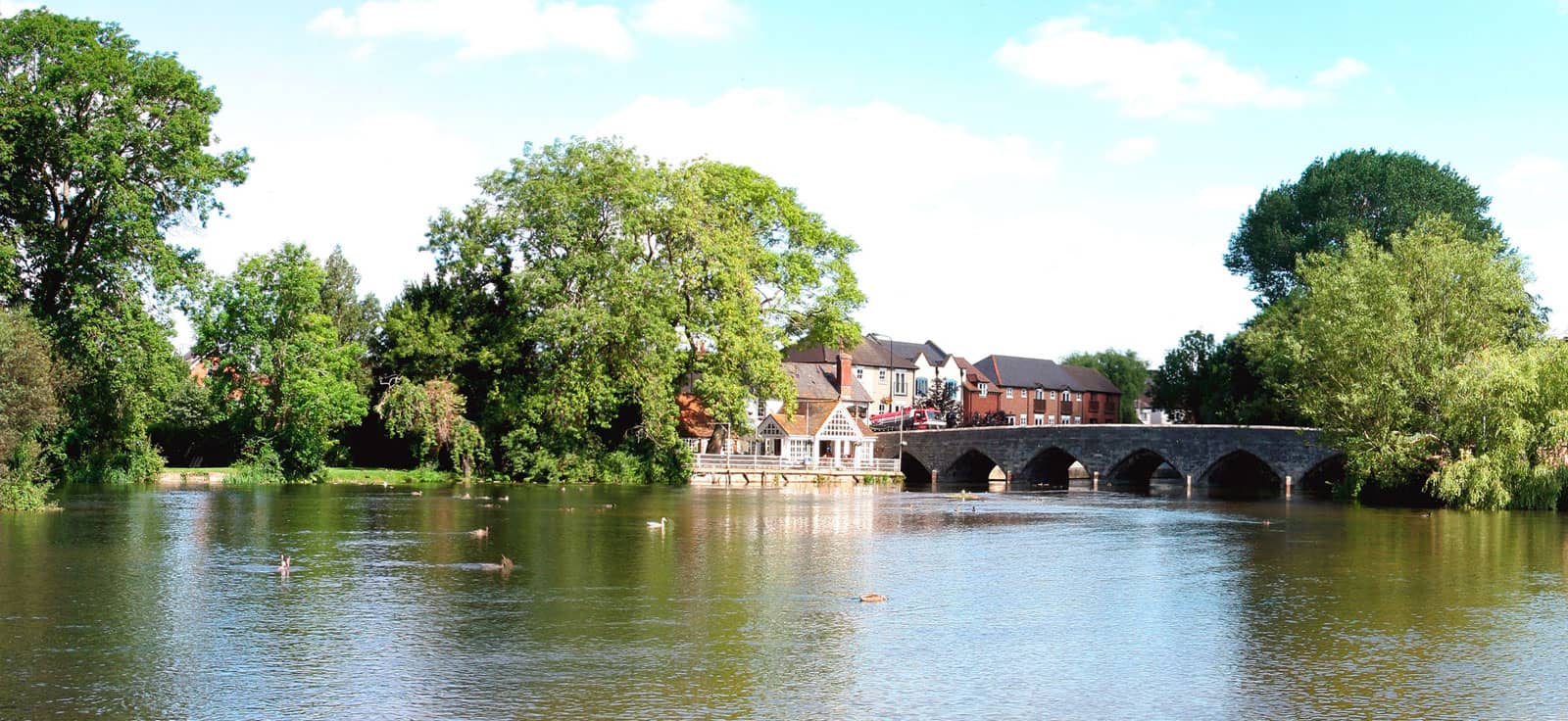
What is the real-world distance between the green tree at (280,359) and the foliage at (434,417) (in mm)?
2179

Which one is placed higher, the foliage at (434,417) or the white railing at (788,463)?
the foliage at (434,417)

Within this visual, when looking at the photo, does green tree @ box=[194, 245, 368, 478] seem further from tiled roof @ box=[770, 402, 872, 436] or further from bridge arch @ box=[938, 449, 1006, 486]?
bridge arch @ box=[938, 449, 1006, 486]

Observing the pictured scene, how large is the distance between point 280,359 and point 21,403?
2610cm

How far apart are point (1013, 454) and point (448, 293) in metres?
34.3

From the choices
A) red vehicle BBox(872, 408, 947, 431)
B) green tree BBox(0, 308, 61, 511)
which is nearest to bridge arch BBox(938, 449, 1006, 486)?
red vehicle BBox(872, 408, 947, 431)

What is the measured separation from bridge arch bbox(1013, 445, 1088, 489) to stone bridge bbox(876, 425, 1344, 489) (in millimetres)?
62

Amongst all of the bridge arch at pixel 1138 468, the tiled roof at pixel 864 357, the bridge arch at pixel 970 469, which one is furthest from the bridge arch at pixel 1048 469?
the tiled roof at pixel 864 357

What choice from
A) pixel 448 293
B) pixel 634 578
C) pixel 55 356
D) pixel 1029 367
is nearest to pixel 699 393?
pixel 448 293

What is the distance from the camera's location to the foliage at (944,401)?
337 ft

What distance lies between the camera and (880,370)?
111m

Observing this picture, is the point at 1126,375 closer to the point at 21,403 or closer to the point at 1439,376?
the point at 1439,376

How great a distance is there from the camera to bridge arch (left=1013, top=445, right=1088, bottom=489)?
81.0 m

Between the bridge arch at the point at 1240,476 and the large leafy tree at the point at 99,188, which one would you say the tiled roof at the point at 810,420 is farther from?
the large leafy tree at the point at 99,188

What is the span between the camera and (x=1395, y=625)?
76.3ft
